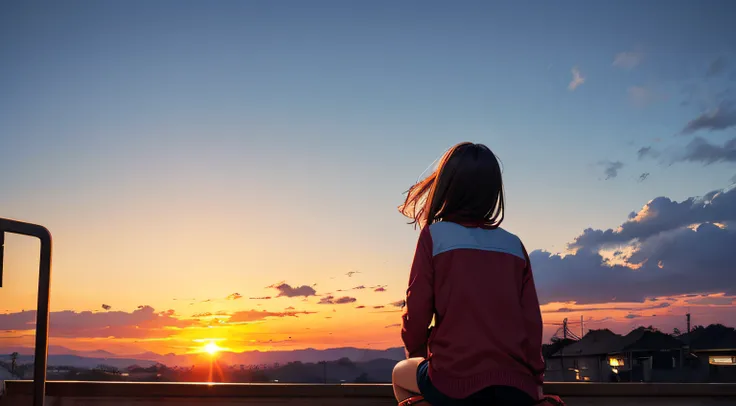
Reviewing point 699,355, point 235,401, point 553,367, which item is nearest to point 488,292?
point 235,401

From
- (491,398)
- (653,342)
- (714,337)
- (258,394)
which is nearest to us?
(491,398)

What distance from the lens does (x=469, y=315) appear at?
1787 millimetres

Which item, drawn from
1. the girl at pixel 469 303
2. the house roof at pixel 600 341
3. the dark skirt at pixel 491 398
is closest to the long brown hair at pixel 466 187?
the girl at pixel 469 303

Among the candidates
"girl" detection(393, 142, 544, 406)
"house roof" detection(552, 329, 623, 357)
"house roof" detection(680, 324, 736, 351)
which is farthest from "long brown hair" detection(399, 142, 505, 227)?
"house roof" detection(680, 324, 736, 351)

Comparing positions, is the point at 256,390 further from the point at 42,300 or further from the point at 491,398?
the point at 491,398

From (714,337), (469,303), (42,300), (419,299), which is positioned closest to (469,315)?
(469,303)

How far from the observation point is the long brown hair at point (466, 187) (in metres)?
1.94

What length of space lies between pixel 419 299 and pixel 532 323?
1.14 feet

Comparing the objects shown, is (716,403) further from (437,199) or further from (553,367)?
(553,367)

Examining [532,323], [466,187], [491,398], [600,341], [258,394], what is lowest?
[600,341]

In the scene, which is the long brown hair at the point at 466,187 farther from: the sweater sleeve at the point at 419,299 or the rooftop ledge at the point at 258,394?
the rooftop ledge at the point at 258,394

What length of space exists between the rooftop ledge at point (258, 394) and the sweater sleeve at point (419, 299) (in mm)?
1550

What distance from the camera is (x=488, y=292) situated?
1805 mm

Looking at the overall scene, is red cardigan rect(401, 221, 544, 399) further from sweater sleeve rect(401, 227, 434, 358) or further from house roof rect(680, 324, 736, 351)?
house roof rect(680, 324, 736, 351)
